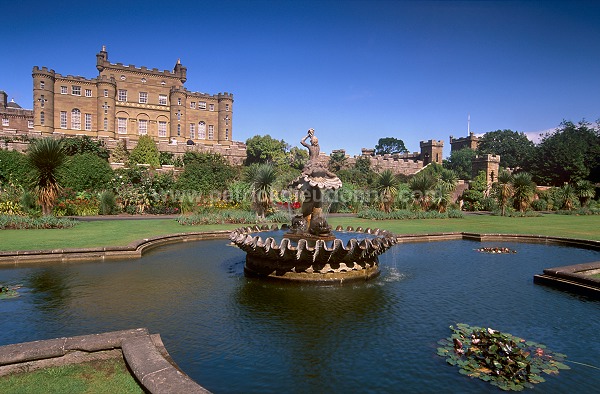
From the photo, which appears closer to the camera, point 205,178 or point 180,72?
point 205,178

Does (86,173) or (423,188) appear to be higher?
(86,173)

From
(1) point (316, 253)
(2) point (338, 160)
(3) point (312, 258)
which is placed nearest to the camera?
(1) point (316, 253)

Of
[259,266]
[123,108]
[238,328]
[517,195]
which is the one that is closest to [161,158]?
[123,108]

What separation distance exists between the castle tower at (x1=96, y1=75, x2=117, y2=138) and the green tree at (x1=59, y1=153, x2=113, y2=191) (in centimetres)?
2165

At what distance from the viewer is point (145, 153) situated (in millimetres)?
45219

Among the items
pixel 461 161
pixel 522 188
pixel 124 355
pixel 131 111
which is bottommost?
pixel 124 355

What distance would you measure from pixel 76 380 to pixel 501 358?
4989mm

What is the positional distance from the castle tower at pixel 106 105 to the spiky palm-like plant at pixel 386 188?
40.8m

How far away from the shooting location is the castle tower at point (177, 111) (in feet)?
185

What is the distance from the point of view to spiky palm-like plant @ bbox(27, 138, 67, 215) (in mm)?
17484

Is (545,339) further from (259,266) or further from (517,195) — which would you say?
(517,195)

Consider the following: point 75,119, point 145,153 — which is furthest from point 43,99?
point 145,153

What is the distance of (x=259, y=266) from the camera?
30.6 feet

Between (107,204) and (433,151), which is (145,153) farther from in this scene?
(433,151)
